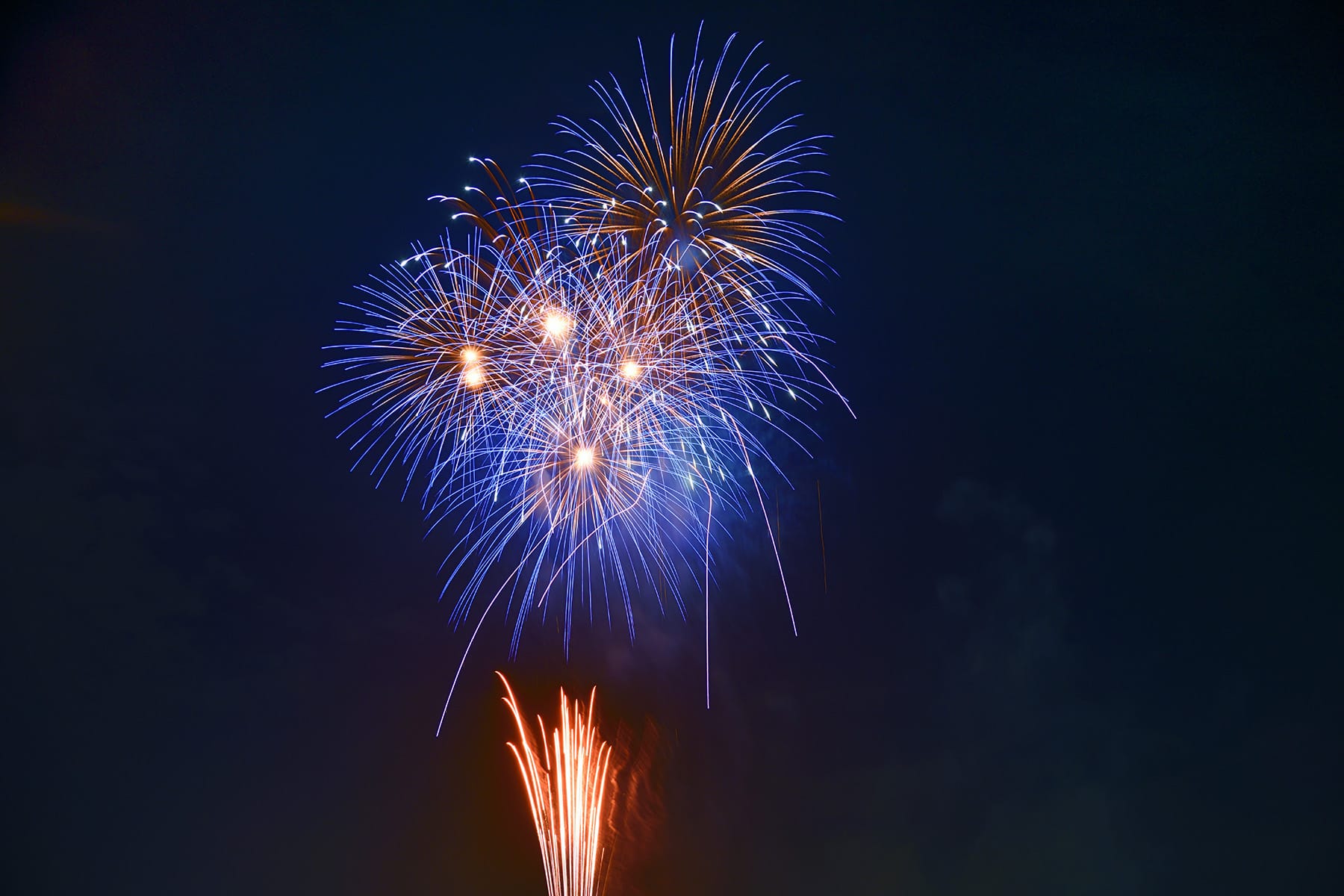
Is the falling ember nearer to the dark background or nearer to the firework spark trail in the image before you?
the dark background

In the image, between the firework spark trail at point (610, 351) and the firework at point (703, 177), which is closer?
the firework at point (703, 177)

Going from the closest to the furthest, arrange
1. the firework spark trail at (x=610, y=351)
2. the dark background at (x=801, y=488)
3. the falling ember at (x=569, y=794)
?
the dark background at (x=801, y=488)
the firework spark trail at (x=610, y=351)
the falling ember at (x=569, y=794)

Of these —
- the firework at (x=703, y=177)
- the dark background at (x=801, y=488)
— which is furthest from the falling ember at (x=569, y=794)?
the firework at (x=703, y=177)

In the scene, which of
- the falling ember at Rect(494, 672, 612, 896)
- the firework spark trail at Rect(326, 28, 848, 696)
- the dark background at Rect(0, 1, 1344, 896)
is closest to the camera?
the dark background at Rect(0, 1, 1344, 896)

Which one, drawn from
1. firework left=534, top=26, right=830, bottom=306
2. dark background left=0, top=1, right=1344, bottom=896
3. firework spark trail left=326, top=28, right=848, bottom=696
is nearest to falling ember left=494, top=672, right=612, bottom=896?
dark background left=0, top=1, right=1344, bottom=896

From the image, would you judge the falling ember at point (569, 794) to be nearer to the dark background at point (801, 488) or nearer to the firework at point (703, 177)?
the dark background at point (801, 488)

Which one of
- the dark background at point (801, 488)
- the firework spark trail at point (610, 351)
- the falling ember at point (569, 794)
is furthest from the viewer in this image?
the falling ember at point (569, 794)
